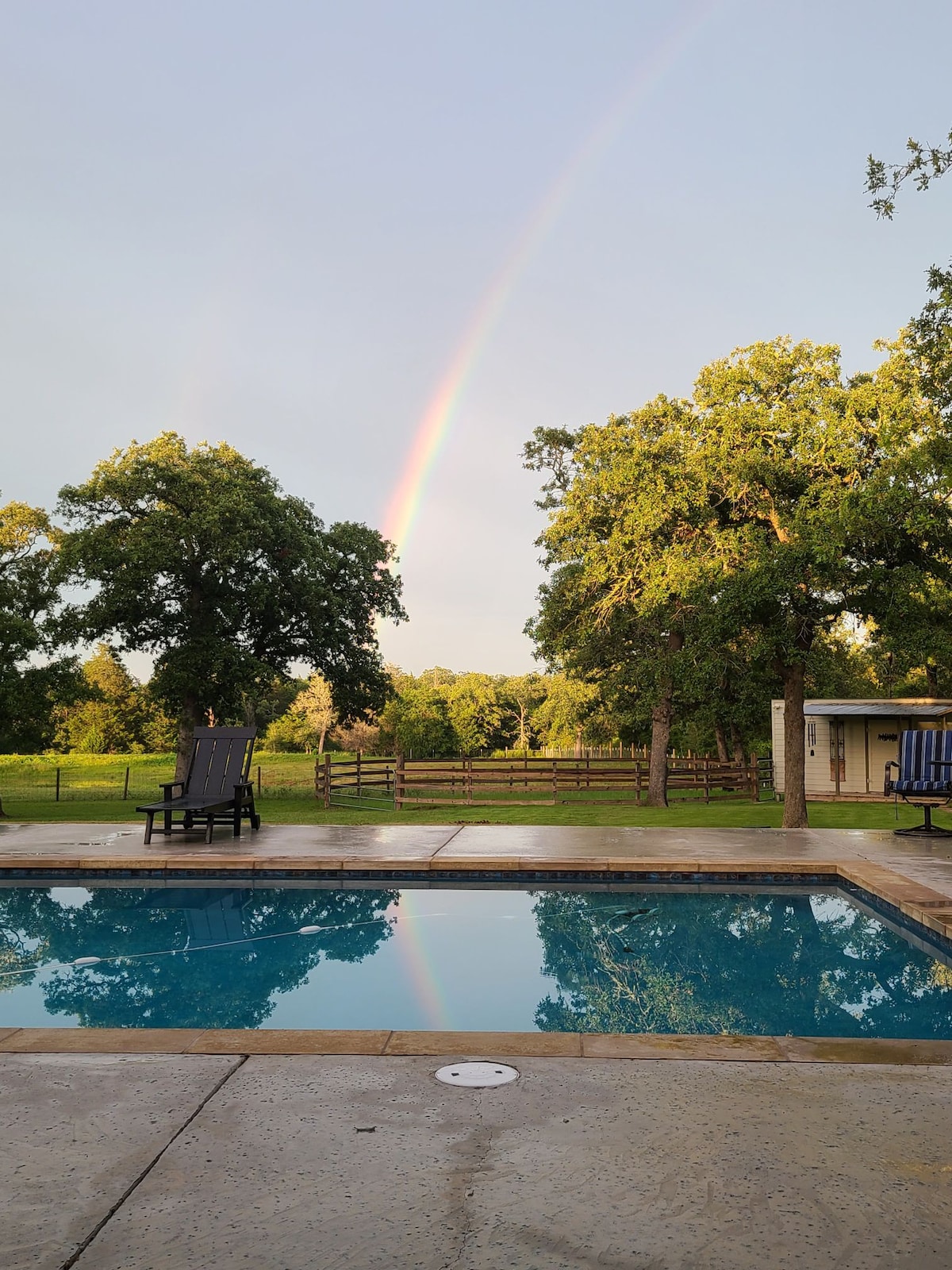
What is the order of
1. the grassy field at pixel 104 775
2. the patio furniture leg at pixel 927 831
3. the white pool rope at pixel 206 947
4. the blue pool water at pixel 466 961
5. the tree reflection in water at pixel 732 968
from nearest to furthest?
the tree reflection in water at pixel 732 968 < the blue pool water at pixel 466 961 < the white pool rope at pixel 206 947 < the patio furniture leg at pixel 927 831 < the grassy field at pixel 104 775

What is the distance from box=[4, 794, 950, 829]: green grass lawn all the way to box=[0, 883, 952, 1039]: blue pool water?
487 centimetres

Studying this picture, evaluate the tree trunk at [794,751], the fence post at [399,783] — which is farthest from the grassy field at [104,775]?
the tree trunk at [794,751]

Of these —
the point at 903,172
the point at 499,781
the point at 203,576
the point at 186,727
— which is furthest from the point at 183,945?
the point at 203,576

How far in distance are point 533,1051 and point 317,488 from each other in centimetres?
2492

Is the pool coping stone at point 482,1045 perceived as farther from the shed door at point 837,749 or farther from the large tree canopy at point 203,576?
the shed door at point 837,749

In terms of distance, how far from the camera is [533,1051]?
358 centimetres

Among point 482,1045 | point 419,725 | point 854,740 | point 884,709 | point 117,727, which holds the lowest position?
point 117,727

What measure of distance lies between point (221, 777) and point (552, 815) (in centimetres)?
613

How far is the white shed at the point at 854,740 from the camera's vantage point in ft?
75.7

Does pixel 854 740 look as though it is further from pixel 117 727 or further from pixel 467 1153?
pixel 117 727

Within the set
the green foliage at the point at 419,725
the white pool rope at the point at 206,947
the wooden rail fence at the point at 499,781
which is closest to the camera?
the white pool rope at the point at 206,947

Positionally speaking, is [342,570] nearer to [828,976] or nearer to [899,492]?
[899,492]

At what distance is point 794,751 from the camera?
1372cm

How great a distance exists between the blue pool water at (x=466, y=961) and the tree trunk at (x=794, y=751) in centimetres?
507
